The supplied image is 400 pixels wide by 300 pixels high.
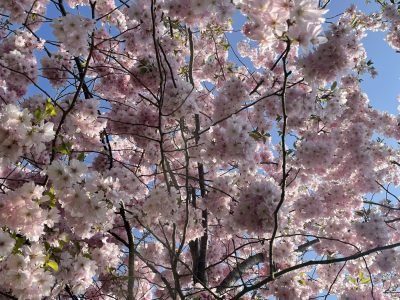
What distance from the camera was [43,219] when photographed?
2730 mm

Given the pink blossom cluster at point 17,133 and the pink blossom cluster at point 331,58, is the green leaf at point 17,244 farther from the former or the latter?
the pink blossom cluster at point 331,58

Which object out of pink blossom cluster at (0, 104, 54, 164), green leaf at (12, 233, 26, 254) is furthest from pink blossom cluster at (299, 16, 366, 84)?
green leaf at (12, 233, 26, 254)

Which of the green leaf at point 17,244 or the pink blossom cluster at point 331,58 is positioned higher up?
the pink blossom cluster at point 331,58

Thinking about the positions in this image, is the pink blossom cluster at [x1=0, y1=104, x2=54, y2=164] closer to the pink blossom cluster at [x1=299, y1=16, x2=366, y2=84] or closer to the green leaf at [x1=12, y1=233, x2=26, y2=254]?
the green leaf at [x1=12, y1=233, x2=26, y2=254]

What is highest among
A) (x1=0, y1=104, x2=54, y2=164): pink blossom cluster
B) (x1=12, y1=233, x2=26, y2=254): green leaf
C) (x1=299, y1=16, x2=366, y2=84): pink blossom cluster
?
(x1=299, y1=16, x2=366, y2=84): pink blossom cluster

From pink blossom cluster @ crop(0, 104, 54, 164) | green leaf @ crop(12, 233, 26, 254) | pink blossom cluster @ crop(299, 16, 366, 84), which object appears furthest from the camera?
pink blossom cluster @ crop(299, 16, 366, 84)

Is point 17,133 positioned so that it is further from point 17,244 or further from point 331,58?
point 331,58

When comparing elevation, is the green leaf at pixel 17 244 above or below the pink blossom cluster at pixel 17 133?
below

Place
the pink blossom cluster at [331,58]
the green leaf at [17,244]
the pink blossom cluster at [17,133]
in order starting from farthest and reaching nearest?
the pink blossom cluster at [331,58]
the green leaf at [17,244]
the pink blossom cluster at [17,133]

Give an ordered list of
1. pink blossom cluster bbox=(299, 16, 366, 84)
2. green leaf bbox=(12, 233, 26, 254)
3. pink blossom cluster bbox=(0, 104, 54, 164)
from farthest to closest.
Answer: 1. pink blossom cluster bbox=(299, 16, 366, 84)
2. green leaf bbox=(12, 233, 26, 254)
3. pink blossom cluster bbox=(0, 104, 54, 164)

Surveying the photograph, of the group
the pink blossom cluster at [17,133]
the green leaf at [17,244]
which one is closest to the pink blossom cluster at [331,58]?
the pink blossom cluster at [17,133]

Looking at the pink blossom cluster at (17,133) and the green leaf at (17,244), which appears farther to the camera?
the green leaf at (17,244)

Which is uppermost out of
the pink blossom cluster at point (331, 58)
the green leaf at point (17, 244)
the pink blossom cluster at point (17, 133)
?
the pink blossom cluster at point (331, 58)

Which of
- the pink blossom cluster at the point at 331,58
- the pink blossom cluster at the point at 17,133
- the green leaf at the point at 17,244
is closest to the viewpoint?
the pink blossom cluster at the point at 17,133
